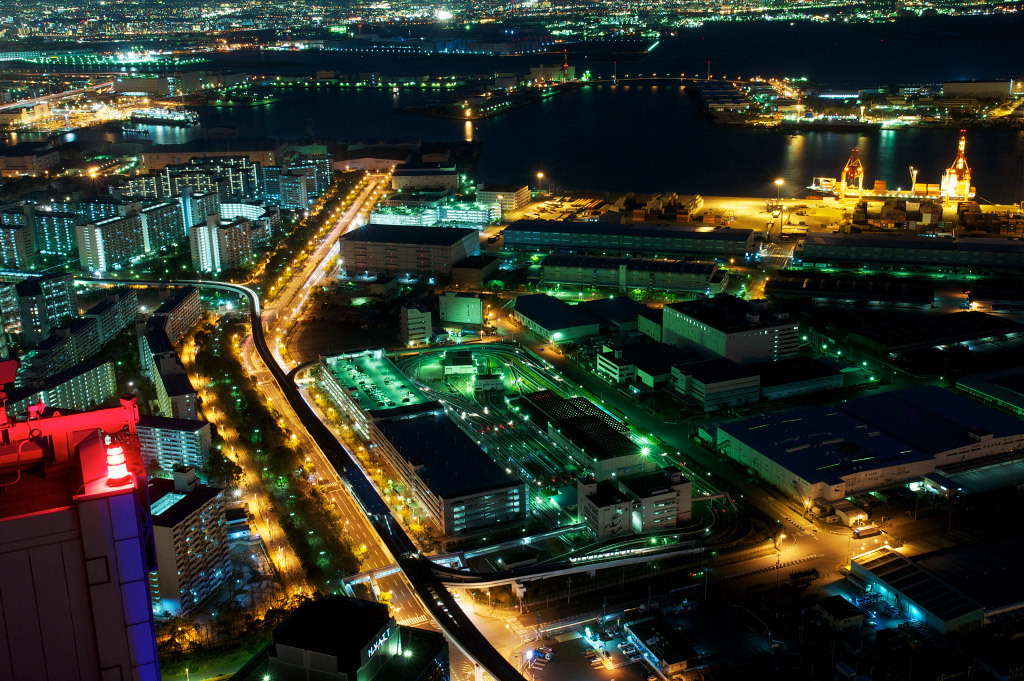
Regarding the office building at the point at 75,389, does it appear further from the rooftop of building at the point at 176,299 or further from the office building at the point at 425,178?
the office building at the point at 425,178

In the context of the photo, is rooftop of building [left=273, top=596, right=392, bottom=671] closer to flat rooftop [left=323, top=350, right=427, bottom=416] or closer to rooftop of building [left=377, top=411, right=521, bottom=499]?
rooftop of building [left=377, top=411, right=521, bottom=499]

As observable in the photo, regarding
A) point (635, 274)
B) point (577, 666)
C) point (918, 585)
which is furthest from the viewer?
point (635, 274)

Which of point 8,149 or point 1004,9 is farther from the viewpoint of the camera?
point 1004,9

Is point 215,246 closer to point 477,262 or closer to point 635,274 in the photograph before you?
point 477,262

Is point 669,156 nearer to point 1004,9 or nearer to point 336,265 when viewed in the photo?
point 336,265

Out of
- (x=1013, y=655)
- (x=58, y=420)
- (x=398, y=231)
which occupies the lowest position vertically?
(x=1013, y=655)

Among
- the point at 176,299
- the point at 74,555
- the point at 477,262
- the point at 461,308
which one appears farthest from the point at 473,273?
the point at 74,555

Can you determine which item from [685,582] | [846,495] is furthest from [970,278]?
[685,582]
